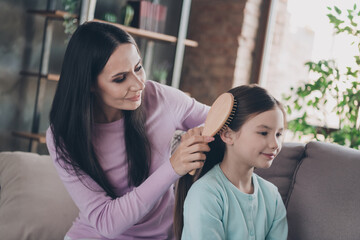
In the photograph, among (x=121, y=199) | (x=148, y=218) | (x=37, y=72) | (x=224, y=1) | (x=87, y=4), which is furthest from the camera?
(x=224, y=1)

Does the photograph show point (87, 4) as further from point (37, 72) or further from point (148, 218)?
point (148, 218)

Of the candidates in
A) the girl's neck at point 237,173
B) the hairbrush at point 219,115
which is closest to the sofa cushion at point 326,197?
the girl's neck at point 237,173

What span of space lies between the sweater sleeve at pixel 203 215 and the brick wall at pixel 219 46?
263cm

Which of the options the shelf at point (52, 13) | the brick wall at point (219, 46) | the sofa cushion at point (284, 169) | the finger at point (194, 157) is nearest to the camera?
the finger at point (194, 157)

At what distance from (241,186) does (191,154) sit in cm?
26

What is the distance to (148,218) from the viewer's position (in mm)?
1469

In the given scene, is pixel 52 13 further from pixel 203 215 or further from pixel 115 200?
pixel 203 215

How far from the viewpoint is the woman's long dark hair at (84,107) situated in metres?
1.37

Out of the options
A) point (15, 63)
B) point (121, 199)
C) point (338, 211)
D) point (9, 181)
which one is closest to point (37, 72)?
point (15, 63)

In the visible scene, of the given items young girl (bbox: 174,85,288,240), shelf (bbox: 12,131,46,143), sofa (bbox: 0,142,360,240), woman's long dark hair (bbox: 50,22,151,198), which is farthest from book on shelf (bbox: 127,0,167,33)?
young girl (bbox: 174,85,288,240)

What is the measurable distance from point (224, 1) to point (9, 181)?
8.98ft

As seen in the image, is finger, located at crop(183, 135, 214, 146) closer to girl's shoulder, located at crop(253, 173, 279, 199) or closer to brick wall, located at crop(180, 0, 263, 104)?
girl's shoulder, located at crop(253, 173, 279, 199)

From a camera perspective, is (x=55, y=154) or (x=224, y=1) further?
(x=224, y=1)

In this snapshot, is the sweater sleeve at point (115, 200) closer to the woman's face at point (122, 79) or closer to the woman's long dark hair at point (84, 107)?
the woman's long dark hair at point (84, 107)
